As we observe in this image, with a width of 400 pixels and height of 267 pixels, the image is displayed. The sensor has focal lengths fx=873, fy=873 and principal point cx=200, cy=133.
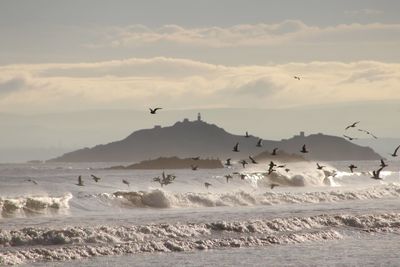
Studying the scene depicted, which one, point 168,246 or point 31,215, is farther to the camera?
point 31,215

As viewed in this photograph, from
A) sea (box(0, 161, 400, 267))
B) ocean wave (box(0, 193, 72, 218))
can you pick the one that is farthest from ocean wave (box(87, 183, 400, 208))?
ocean wave (box(0, 193, 72, 218))

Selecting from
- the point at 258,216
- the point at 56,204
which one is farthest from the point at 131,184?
the point at 258,216

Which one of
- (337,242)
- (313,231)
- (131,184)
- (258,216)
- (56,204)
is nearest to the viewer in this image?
(337,242)

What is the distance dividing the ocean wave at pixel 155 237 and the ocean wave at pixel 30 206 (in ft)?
40.7

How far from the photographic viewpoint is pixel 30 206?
146 ft

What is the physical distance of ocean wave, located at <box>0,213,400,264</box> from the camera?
2702 cm

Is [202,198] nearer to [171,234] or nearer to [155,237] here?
[171,234]

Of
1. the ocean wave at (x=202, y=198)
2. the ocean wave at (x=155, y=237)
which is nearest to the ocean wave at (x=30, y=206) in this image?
the ocean wave at (x=202, y=198)

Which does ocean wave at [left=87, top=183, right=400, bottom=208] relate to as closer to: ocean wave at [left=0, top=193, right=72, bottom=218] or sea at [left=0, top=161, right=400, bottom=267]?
sea at [left=0, top=161, right=400, bottom=267]

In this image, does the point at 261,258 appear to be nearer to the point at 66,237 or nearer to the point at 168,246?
the point at 168,246

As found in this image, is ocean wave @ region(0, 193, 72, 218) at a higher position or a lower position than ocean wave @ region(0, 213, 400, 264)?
higher

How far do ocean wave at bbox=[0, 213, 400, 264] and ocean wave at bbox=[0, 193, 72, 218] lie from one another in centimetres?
1241

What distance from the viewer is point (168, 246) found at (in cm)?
2872

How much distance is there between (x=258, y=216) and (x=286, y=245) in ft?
35.8
